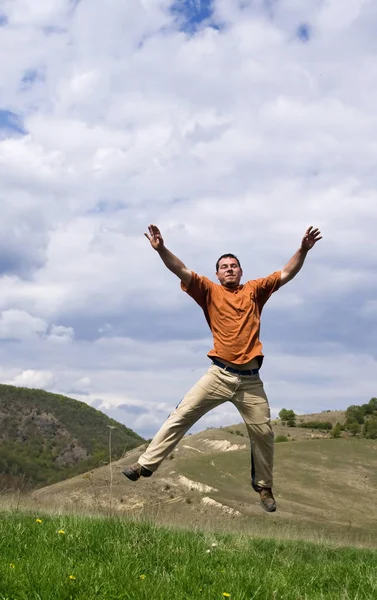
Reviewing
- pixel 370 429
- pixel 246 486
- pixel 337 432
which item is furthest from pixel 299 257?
pixel 370 429

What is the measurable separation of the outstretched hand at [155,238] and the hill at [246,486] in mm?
9248

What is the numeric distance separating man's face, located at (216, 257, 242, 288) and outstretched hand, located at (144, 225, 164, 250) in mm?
1031

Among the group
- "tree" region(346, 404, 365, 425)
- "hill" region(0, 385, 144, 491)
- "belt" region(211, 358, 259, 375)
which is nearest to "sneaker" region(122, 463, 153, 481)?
"belt" region(211, 358, 259, 375)

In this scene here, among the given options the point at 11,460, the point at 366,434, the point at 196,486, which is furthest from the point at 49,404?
the point at 196,486

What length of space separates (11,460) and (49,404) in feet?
130

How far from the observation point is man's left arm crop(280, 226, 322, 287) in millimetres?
7859

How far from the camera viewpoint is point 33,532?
6023 mm

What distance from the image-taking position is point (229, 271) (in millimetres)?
8070

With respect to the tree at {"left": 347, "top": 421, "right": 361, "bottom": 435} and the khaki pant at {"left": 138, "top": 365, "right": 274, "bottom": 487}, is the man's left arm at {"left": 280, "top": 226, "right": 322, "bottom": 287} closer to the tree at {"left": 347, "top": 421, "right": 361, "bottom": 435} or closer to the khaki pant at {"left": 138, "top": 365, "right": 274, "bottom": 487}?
the khaki pant at {"left": 138, "top": 365, "right": 274, "bottom": 487}

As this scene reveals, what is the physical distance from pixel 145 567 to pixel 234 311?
3.57 metres

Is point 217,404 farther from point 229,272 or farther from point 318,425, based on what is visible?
point 318,425

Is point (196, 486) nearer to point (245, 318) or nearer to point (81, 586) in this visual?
point (245, 318)

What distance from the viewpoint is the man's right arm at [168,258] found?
7.44m

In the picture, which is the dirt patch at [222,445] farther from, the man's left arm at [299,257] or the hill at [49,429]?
the hill at [49,429]
